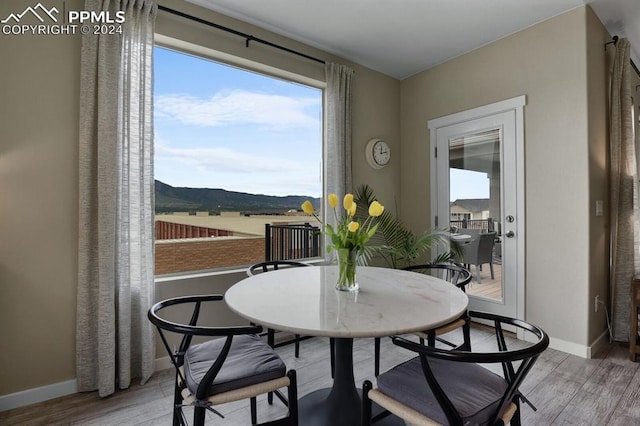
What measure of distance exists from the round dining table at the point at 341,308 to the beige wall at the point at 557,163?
5.29 feet

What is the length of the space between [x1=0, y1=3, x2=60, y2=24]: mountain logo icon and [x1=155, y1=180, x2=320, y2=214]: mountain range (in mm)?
1194

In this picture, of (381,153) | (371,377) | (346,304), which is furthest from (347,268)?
(381,153)

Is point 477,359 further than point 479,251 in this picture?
No

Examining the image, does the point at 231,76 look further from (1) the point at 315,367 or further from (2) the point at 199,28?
(1) the point at 315,367

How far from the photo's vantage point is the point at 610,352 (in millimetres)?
2754

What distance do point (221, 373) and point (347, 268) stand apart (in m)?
0.73

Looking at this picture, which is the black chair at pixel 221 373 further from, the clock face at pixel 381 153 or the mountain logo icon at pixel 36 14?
the clock face at pixel 381 153

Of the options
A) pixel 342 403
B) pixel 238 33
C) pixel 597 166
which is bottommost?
pixel 342 403

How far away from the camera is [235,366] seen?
4.72ft

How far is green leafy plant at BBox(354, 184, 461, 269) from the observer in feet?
11.1

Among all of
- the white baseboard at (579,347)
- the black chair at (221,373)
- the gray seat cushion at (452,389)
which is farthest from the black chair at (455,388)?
the white baseboard at (579,347)

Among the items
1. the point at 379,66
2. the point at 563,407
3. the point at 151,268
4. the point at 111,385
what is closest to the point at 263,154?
the point at 151,268

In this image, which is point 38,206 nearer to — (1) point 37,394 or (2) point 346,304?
(1) point 37,394

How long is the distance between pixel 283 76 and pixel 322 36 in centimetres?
52
